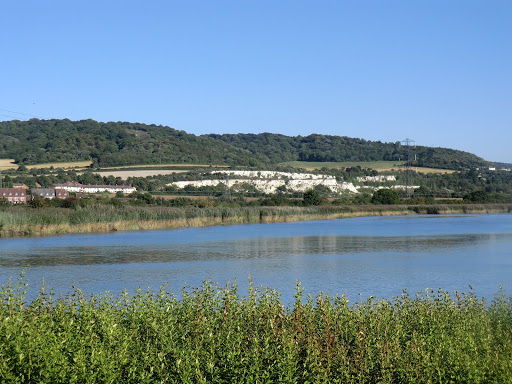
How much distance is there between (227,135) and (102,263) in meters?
156

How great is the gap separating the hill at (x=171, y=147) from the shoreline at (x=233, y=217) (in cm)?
5371

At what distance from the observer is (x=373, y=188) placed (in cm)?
11000

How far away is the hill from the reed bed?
10331cm

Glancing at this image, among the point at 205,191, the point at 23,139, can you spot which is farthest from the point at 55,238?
the point at 23,139

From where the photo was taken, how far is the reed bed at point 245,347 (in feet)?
20.8

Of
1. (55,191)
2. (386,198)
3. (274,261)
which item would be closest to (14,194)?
(55,191)

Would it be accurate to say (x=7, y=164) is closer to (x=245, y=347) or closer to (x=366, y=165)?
(x=366, y=165)

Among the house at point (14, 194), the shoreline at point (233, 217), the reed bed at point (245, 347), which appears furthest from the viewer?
the house at point (14, 194)

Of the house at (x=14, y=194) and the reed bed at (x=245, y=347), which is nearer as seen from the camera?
the reed bed at (x=245, y=347)

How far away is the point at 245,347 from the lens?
7.48m

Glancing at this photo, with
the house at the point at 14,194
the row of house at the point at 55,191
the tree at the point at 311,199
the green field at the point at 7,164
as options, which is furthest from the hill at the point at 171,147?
the tree at the point at 311,199

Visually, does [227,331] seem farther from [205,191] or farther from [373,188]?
[373,188]

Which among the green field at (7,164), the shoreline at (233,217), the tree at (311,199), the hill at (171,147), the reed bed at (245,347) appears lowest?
the shoreline at (233,217)

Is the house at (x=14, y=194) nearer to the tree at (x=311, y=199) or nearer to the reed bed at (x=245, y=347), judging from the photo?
the tree at (x=311, y=199)
